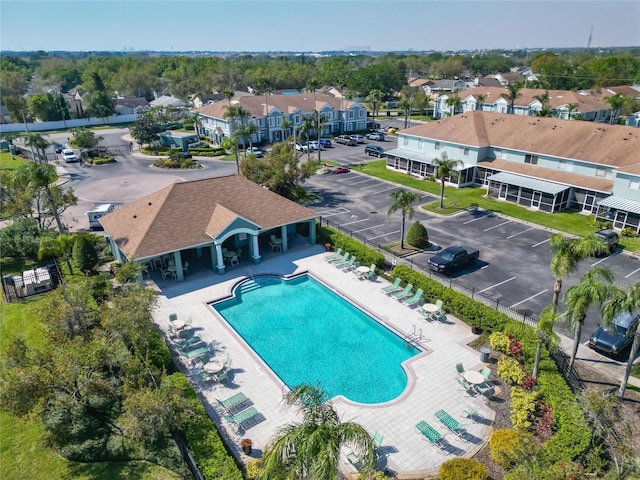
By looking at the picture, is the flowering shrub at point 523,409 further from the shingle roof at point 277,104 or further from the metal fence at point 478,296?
the shingle roof at point 277,104

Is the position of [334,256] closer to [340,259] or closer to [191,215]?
[340,259]

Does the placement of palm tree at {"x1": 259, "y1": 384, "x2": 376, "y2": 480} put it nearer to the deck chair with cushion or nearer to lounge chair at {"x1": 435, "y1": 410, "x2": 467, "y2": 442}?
lounge chair at {"x1": 435, "y1": 410, "x2": 467, "y2": 442}

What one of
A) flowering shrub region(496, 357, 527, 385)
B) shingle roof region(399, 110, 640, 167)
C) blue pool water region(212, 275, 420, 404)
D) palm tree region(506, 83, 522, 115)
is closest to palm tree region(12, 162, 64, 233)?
blue pool water region(212, 275, 420, 404)

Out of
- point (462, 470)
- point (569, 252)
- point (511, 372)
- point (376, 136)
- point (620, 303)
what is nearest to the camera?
point (462, 470)

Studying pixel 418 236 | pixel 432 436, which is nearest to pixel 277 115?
pixel 418 236

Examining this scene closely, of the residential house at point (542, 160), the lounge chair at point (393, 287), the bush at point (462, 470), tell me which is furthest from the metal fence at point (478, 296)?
the residential house at point (542, 160)
